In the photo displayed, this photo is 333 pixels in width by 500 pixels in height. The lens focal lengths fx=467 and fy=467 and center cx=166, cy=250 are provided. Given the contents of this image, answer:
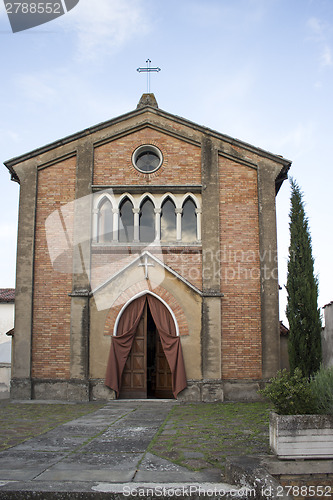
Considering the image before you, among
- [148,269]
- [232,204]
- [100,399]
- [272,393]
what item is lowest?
[100,399]

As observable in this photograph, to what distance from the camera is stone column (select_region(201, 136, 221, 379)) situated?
13.3 meters

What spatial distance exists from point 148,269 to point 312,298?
4816 millimetres

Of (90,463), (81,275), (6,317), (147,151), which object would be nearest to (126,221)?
(81,275)

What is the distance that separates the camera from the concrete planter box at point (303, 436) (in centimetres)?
607

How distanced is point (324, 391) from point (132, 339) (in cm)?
798

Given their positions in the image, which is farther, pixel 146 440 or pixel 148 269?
pixel 148 269

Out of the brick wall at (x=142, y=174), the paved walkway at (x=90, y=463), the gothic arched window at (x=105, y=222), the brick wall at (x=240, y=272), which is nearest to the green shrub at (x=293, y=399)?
the paved walkway at (x=90, y=463)

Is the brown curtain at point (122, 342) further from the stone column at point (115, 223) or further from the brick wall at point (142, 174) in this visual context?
the brick wall at point (142, 174)

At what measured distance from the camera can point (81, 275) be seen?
14000 mm

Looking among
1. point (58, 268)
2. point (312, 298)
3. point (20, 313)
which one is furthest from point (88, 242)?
point (312, 298)

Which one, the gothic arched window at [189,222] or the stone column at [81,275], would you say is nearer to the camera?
the stone column at [81,275]

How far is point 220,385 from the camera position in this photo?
13180 millimetres

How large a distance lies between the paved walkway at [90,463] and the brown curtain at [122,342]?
12.2 ft

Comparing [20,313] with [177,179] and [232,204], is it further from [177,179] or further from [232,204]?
[232,204]
